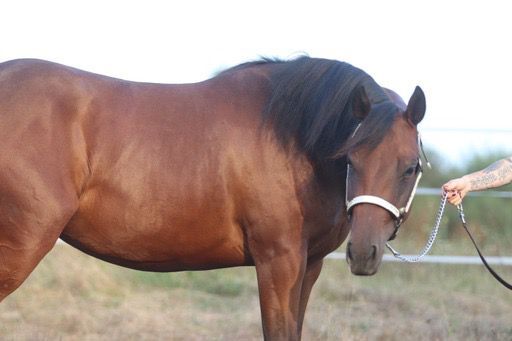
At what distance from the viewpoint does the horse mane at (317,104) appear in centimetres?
403

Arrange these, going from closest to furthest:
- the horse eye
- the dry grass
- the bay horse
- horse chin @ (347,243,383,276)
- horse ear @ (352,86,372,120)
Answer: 1. horse chin @ (347,243,383,276)
2. the horse eye
3. horse ear @ (352,86,372,120)
4. the bay horse
5. the dry grass

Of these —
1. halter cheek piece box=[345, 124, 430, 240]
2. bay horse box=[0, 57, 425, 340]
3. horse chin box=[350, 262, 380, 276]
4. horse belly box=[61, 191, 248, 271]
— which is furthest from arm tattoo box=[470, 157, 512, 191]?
horse belly box=[61, 191, 248, 271]

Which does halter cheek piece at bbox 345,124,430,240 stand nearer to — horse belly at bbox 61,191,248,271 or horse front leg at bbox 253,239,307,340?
horse front leg at bbox 253,239,307,340

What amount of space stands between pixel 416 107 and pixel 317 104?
1.85ft

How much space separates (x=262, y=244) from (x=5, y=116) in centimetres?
143

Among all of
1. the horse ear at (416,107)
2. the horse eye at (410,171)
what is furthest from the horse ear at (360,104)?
the horse eye at (410,171)

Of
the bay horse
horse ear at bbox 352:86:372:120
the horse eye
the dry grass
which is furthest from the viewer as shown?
the dry grass

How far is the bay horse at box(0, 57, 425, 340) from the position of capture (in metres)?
3.96

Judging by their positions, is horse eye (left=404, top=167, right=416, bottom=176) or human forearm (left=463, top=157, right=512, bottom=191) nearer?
Result: horse eye (left=404, top=167, right=416, bottom=176)

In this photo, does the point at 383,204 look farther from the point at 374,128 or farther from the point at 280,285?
the point at 280,285

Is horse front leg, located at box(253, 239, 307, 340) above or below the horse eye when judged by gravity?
below

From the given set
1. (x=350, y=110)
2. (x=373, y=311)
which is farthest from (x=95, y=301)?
(x=350, y=110)

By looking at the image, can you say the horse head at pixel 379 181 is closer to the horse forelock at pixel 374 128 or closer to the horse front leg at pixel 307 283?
the horse forelock at pixel 374 128

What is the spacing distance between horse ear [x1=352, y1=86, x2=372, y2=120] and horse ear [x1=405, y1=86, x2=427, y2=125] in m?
0.19
